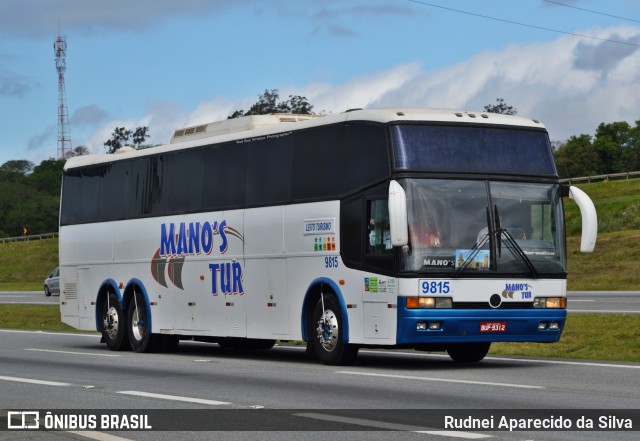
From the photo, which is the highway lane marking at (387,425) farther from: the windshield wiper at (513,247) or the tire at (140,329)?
the tire at (140,329)

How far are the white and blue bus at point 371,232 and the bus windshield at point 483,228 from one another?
0.02 m

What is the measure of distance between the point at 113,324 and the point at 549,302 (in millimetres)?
10309

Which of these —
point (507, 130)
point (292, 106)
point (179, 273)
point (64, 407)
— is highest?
point (292, 106)

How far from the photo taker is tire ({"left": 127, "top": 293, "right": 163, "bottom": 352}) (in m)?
24.5

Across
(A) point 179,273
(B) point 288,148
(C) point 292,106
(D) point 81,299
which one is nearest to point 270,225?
(B) point 288,148

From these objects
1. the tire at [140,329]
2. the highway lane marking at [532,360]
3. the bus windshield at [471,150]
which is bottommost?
the highway lane marking at [532,360]

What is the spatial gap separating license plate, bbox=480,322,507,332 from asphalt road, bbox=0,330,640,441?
58cm

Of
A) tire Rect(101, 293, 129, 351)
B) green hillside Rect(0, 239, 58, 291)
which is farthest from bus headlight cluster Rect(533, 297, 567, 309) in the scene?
green hillside Rect(0, 239, 58, 291)

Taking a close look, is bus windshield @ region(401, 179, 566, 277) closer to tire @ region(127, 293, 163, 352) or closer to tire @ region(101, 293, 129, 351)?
tire @ region(127, 293, 163, 352)

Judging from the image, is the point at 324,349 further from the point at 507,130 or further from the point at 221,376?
the point at 507,130

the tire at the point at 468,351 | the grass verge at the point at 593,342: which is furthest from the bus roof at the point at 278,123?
the grass verge at the point at 593,342

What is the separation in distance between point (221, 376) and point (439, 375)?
2.89m

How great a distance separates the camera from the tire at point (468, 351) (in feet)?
64.1

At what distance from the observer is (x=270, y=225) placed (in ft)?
67.9
